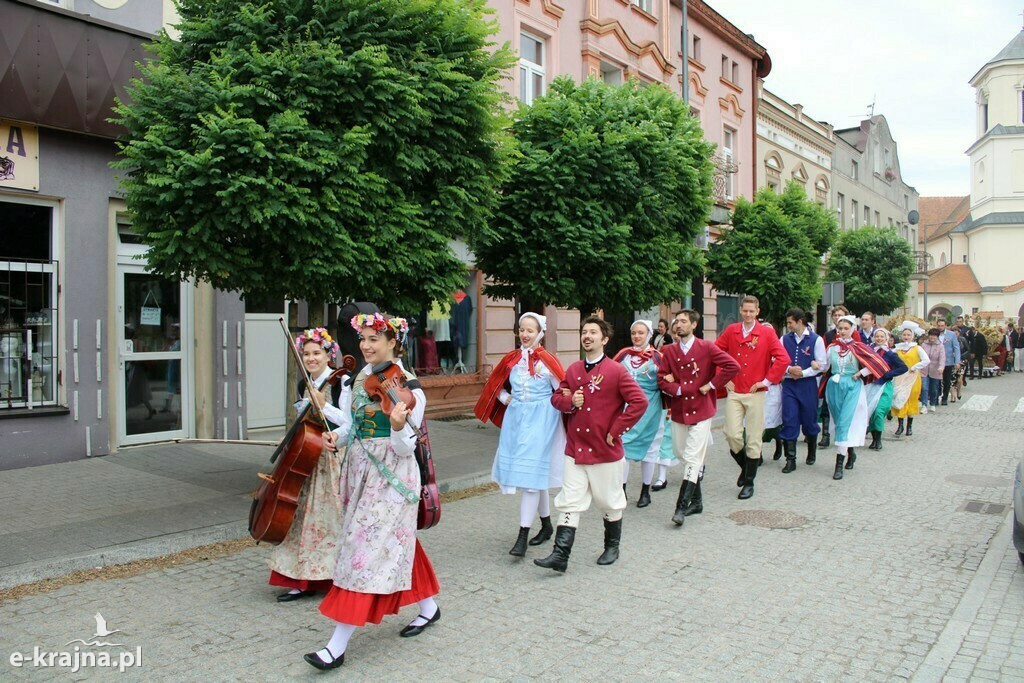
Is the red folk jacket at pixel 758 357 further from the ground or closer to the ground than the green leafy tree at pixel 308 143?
closer to the ground

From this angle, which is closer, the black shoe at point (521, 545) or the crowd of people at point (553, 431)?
the crowd of people at point (553, 431)

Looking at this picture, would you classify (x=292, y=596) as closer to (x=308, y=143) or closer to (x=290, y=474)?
(x=290, y=474)

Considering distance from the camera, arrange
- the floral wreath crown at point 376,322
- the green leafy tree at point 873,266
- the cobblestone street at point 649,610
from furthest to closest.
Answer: the green leafy tree at point 873,266, the floral wreath crown at point 376,322, the cobblestone street at point 649,610

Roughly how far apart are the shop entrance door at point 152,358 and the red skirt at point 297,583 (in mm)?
6063

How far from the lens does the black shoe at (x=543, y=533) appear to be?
6758 mm

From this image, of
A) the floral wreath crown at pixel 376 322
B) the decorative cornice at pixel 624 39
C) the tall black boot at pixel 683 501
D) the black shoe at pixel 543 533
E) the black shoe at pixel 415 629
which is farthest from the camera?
the decorative cornice at pixel 624 39

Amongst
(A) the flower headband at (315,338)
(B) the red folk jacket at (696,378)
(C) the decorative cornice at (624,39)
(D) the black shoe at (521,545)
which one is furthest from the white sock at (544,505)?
(C) the decorative cornice at (624,39)

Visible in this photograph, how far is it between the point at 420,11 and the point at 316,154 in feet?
5.97

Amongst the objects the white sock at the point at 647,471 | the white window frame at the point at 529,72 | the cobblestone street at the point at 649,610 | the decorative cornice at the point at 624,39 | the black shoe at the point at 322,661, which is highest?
the decorative cornice at the point at 624,39

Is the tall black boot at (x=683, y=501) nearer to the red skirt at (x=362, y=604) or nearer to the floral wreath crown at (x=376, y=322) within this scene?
the red skirt at (x=362, y=604)

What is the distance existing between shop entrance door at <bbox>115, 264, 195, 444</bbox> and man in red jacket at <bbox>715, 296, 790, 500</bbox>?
708 centimetres

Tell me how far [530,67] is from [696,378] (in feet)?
40.4

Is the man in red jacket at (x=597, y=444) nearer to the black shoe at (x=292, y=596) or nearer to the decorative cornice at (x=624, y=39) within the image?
the black shoe at (x=292, y=596)

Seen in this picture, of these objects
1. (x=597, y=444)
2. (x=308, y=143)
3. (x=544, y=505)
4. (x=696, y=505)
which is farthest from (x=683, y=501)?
(x=308, y=143)
